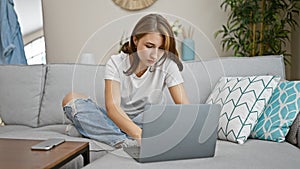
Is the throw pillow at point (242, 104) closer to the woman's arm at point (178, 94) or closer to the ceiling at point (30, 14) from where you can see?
the woman's arm at point (178, 94)

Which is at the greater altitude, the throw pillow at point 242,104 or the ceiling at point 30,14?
the ceiling at point 30,14

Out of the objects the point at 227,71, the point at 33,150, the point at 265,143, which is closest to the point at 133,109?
the point at 33,150

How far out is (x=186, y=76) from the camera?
2.12m

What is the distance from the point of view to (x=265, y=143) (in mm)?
1959

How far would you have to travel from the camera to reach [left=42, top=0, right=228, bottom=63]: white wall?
3.49 m

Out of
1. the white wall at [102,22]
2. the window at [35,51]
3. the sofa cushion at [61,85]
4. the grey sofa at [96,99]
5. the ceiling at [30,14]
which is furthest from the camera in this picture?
the window at [35,51]

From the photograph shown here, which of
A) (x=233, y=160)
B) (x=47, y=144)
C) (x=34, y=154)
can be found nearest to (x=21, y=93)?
(x=47, y=144)

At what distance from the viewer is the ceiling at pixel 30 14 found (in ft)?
13.6

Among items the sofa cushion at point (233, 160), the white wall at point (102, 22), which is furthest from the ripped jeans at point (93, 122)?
the white wall at point (102, 22)

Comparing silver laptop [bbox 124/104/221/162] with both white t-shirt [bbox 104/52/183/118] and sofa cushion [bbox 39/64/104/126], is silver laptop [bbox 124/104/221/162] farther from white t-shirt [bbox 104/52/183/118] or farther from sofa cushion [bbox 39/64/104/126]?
sofa cushion [bbox 39/64/104/126]

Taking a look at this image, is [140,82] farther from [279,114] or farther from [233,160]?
[279,114]

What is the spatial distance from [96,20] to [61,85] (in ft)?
3.94

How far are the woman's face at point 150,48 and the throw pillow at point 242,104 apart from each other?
64 centimetres

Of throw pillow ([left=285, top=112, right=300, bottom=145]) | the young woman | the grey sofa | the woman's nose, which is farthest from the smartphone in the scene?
throw pillow ([left=285, top=112, right=300, bottom=145])
